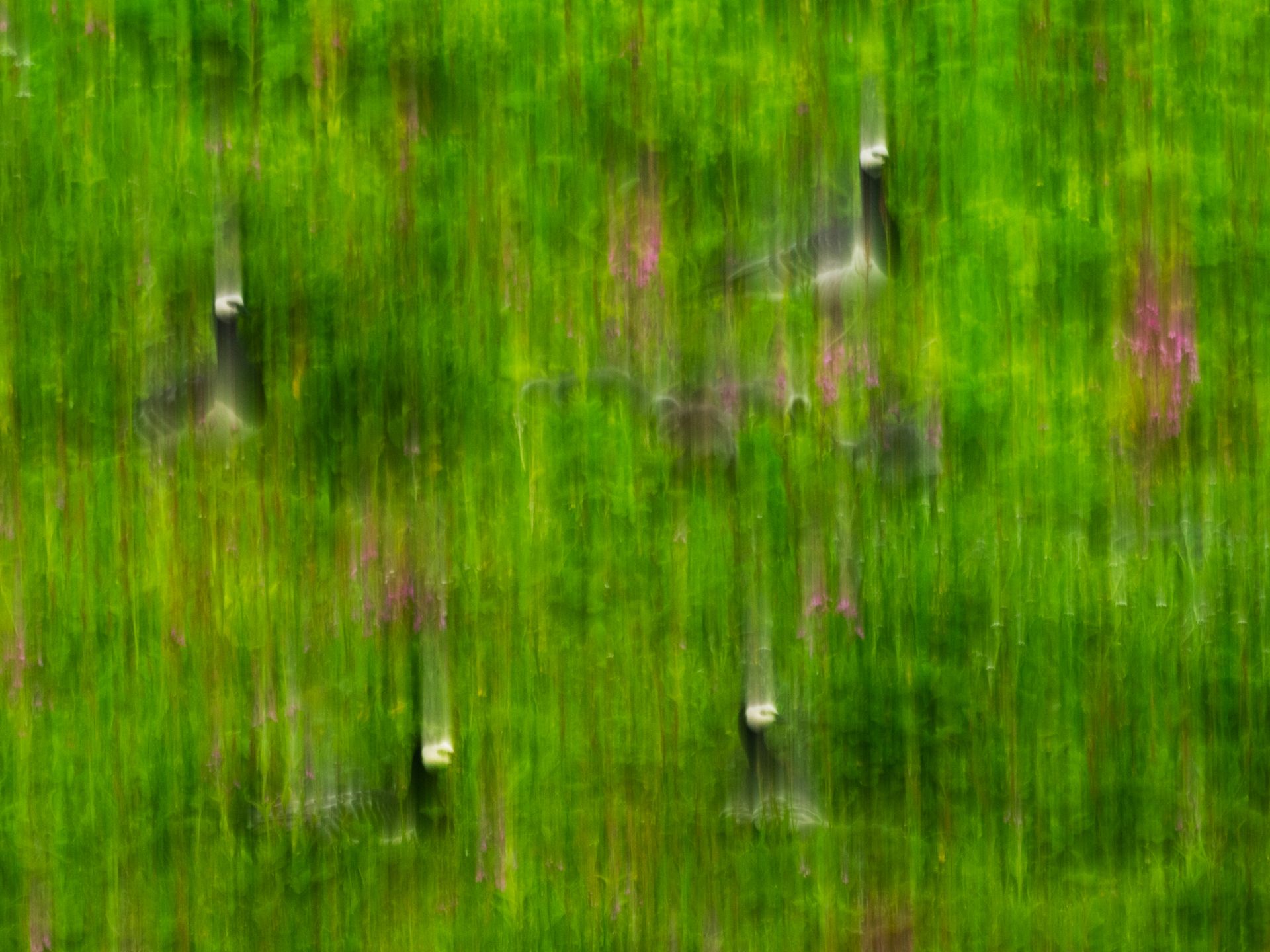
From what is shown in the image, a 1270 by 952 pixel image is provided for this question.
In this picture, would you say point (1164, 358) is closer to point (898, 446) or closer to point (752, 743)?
point (898, 446)

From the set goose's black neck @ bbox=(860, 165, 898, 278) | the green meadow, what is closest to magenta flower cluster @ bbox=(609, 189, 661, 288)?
the green meadow

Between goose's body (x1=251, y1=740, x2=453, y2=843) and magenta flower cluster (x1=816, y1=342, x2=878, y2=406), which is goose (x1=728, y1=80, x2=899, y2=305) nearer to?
magenta flower cluster (x1=816, y1=342, x2=878, y2=406)

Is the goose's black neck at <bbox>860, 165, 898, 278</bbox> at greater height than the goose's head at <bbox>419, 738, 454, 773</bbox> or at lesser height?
greater

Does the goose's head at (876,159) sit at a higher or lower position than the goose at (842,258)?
higher

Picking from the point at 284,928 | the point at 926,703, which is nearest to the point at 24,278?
the point at 284,928

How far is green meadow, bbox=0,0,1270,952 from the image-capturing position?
0.71m

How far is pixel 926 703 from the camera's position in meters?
0.71

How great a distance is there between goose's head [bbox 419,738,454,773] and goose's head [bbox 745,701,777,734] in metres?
0.15

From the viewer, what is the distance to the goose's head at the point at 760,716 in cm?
71

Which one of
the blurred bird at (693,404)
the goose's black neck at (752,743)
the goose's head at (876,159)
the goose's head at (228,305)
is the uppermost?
the goose's head at (876,159)

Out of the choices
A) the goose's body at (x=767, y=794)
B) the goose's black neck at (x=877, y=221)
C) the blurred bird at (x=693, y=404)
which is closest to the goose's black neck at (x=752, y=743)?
the goose's body at (x=767, y=794)

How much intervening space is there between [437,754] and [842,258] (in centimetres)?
33

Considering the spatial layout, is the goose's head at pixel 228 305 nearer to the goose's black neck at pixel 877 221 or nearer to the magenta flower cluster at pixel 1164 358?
the goose's black neck at pixel 877 221

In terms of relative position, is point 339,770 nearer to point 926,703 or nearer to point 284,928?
point 284,928
